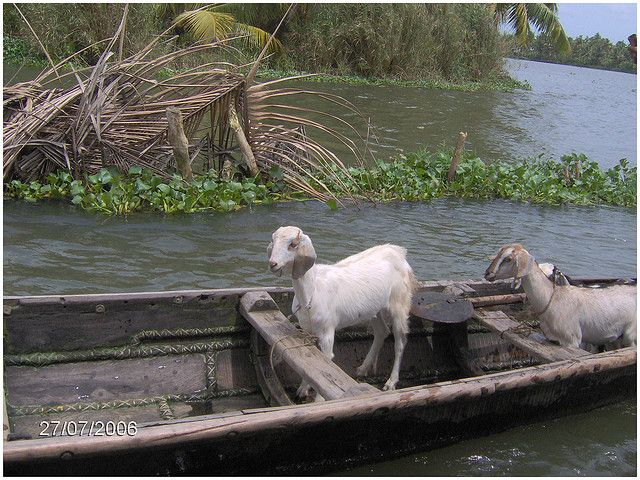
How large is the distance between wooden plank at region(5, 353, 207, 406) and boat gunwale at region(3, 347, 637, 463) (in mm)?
1494

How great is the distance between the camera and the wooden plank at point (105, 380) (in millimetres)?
5254

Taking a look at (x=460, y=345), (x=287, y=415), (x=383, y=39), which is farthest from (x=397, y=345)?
(x=383, y=39)

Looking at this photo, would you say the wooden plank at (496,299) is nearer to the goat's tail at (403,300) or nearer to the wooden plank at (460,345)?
the wooden plank at (460,345)

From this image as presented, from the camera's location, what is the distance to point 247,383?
19.4 ft

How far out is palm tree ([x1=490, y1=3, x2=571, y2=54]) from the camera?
34750 mm

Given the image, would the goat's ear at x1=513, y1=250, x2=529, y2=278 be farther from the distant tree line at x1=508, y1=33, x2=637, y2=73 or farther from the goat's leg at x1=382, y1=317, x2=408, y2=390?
the distant tree line at x1=508, y1=33, x2=637, y2=73

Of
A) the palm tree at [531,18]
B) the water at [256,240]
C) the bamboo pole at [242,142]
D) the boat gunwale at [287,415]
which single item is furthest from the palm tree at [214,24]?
the boat gunwale at [287,415]

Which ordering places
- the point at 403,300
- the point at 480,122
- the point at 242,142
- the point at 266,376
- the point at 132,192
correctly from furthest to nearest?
the point at 480,122, the point at 242,142, the point at 132,192, the point at 403,300, the point at 266,376

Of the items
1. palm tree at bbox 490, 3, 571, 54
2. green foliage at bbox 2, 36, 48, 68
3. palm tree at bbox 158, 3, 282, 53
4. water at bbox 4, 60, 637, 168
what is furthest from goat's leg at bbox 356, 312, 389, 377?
palm tree at bbox 490, 3, 571, 54

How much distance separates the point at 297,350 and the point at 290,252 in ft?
2.49

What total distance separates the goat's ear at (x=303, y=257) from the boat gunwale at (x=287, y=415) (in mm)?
957

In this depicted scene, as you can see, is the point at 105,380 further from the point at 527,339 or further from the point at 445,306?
the point at 527,339

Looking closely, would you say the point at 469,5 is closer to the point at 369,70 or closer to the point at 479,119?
the point at 369,70

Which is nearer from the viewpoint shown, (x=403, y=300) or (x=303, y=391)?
(x=303, y=391)
